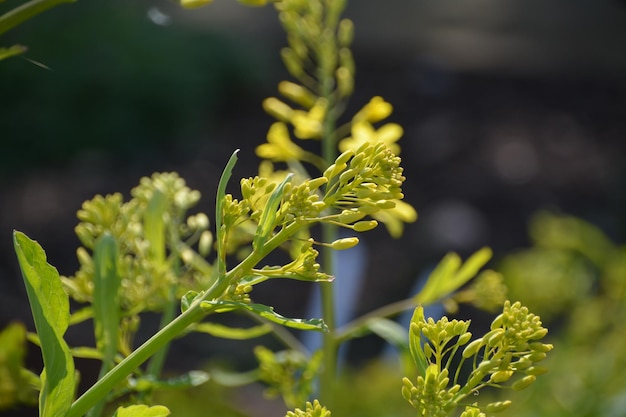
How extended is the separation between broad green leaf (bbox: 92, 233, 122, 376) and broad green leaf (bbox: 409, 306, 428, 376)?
0.51 ft

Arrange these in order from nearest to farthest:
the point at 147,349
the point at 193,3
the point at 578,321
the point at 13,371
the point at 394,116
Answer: the point at 147,349
the point at 193,3
the point at 13,371
the point at 578,321
the point at 394,116

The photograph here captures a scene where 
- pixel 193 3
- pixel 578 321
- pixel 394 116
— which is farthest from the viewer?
pixel 394 116

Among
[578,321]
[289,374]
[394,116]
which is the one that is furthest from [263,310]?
[394,116]

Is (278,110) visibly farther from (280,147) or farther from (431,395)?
(431,395)

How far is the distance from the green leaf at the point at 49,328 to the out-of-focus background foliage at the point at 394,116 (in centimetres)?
272

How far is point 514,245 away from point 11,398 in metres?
3.98

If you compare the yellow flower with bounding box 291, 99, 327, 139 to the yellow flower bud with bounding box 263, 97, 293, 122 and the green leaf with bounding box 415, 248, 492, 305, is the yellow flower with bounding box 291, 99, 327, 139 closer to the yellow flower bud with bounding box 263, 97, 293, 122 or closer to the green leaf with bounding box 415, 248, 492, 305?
the yellow flower bud with bounding box 263, 97, 293, 122

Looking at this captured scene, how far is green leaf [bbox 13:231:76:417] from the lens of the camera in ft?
1.11

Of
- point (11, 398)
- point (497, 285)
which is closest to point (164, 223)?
point (11, 398)

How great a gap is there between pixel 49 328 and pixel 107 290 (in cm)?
→ 8

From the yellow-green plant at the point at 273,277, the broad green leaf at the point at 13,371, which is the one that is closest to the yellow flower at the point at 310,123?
the yellow-green plant at the point at 273,277

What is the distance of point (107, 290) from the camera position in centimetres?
42

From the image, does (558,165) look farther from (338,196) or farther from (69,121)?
(338,196)

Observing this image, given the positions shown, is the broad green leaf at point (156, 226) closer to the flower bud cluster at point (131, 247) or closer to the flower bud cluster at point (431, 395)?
the flower bud cluster at point (131, 247)
